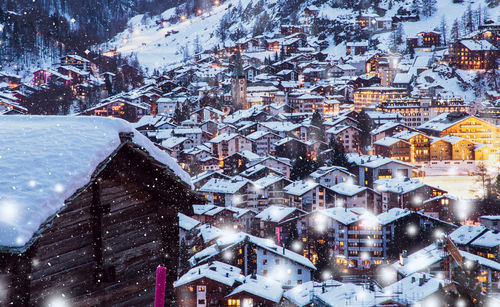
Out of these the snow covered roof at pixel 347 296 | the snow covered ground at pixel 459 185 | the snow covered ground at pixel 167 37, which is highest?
the snow covered ground at pixel 167 37

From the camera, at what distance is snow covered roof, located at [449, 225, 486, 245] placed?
23062 millimetres

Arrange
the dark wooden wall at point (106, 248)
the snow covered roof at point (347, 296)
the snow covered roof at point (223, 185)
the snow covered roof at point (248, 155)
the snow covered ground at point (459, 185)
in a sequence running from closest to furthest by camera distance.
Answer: the dark wooden wall at point (106, 248) → the snow covered roof at point (347, 296) → the snow covered roof at point (223, 185) → the snow covered ground at point (459, 185) → the snow covered roof at point (248, 155)

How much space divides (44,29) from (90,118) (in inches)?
2668

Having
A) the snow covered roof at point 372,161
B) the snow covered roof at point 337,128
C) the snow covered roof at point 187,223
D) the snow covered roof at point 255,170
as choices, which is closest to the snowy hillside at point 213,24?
the snow covered roof at point 337,128

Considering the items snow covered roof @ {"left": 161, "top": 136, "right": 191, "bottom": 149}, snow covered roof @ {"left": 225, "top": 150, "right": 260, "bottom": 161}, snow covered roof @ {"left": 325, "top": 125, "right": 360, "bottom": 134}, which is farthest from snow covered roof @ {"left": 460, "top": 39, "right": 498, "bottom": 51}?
snow covered roof @ {"left": 161, "top": 136, "right": 191, "bottom": 149}

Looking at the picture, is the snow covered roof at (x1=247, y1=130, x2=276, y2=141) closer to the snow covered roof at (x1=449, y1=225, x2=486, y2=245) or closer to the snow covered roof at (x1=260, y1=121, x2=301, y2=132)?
the snow covered roof at (x1=260, y1=121, x2=301, y2=132)

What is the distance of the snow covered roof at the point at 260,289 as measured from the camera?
57.6 feet

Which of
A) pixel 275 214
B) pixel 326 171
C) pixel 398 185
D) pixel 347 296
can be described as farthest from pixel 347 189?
pixel 347 296

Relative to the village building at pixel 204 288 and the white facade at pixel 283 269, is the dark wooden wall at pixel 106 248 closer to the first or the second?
A: the village building at pixel 204 288

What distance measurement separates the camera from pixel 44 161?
8.21 ft

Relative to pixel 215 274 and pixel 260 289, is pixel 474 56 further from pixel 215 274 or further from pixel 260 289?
pixel 215 274

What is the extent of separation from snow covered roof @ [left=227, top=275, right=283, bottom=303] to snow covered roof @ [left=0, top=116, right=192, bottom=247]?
15235 mm

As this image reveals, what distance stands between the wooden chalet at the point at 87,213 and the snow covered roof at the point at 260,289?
14.6 metres

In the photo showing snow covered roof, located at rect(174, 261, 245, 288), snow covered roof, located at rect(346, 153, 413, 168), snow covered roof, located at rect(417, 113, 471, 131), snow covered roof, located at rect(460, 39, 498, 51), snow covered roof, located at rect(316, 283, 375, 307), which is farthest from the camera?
snow covered roof, located at rect(460, 39, 498, 51)
